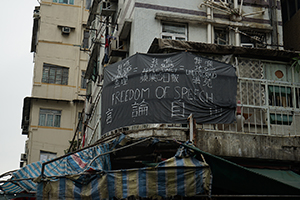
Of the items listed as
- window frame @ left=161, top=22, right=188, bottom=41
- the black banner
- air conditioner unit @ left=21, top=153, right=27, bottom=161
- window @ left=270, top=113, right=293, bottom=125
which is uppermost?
window frame @ left=161, top=22, right=188, bottom=41

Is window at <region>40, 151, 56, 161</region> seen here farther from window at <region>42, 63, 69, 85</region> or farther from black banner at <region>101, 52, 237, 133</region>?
black banner at <region>101, 52, 237, 133</region>

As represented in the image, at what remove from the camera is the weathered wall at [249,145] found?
11672 millimetres

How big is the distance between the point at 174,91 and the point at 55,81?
19.8m

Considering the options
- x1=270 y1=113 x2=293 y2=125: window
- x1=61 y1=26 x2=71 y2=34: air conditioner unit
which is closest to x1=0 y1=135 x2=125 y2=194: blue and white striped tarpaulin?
x1=270 y1=113 x2=293 y2=125: window

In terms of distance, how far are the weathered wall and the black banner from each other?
463mm

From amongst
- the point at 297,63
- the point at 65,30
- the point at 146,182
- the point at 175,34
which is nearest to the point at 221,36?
the point at 175,34

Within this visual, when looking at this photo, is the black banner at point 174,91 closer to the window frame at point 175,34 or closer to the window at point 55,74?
the window frame at point 175,34

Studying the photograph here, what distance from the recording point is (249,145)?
11922 millimetres

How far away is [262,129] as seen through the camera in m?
12.2

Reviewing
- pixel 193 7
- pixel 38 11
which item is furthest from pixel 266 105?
pixel 38 11

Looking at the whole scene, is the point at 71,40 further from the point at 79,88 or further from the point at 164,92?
the point at 164,92

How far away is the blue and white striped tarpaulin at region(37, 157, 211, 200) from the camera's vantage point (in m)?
9.90

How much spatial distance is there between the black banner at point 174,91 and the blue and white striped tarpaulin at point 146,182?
1851 mm

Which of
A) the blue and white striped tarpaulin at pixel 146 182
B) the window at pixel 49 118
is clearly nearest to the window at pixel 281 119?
the blue and white striped tarpaulin at pixel 146 182
